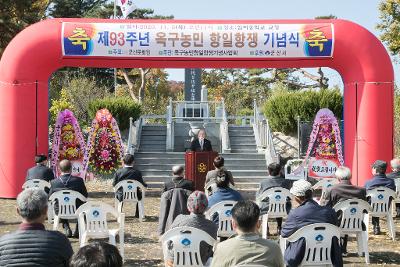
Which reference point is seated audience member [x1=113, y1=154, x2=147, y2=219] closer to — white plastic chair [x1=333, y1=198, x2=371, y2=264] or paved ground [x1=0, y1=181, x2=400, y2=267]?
paved ground [x1=0, y1=181, x2=400, y2=267]

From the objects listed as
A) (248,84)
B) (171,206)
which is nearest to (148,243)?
(171,206)

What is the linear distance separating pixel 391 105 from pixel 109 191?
788cm

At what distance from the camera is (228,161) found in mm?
19141

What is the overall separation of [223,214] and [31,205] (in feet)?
13.9

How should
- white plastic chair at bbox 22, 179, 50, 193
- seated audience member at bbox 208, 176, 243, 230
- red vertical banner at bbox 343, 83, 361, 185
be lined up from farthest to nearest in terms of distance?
red vertical banner at bbox 343, 83, 361, 185 → white plastic chair at bbox 22, 179, 50, 193 → seated audience member at bbox 208, 176, 243, 230

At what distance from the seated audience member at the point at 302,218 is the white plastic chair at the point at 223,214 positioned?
60.9 inches

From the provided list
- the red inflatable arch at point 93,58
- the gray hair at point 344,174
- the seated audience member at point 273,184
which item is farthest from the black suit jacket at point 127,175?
the gray hair at point 344,174

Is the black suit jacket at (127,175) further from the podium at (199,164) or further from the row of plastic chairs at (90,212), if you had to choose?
the podium at (199,164)

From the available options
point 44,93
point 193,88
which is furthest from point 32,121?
point 193,88

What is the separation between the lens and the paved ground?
8680 mm

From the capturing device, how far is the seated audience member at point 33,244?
13.8ft

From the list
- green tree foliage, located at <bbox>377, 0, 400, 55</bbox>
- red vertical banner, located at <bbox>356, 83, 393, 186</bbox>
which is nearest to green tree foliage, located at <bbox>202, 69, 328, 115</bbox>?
green tree foliage, located at <bbox>377, 0, 400, 55</bbox>

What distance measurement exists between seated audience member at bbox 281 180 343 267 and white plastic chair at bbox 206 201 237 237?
1.55 m

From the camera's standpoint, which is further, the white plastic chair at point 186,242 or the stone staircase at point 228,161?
the stone staircase at point 228,161
